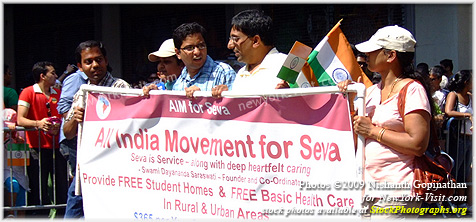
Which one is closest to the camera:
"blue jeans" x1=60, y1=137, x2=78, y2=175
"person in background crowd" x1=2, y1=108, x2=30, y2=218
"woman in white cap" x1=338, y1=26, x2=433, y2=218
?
"woman in white cap" x1=338, y1=26, x2=433, y2=218

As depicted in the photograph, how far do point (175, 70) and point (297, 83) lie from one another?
1.71 m

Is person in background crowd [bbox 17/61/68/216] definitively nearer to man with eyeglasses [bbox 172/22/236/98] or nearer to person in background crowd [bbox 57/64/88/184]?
person in background crowd [bbox 57/64/88/184]

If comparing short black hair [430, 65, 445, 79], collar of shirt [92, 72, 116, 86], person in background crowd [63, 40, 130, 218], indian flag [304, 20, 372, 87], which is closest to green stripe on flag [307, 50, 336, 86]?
indian flag [304, 20, 372, 87]

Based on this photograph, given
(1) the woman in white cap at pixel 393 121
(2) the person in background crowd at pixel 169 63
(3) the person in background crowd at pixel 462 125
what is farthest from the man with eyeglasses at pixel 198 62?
(3) the person in background crowd at pixel 462 125

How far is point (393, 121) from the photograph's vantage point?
3.92 meters

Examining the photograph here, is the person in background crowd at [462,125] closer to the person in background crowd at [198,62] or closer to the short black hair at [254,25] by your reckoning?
the short black hair at [254,25]

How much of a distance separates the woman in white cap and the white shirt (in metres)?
0.69

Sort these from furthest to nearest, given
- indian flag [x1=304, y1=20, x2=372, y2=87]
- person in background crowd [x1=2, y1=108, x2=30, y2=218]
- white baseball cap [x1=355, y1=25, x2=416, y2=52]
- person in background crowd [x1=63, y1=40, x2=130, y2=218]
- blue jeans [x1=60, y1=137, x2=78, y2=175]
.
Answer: person in background crowd [x1=2, y1=108, x2=30, y2=218] < blue jeans [x1=60, y1=137, x2=78, y2=175] < person in background crowd [x1=63, y1=40, x2=130, y2=218] < indian flag [x1=304, y1=20, x2=372, y2=87] < white baseball cap [x1=355, y1=25, x2=416, y2=52]

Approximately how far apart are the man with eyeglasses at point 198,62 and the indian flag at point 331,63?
83 cm

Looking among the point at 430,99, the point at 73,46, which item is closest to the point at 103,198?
the point at 430,99

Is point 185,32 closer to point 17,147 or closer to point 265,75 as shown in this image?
point 265,75

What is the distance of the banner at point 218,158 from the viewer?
4.08m

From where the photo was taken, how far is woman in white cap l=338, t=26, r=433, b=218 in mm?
3834

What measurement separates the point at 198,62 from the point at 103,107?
84cm
